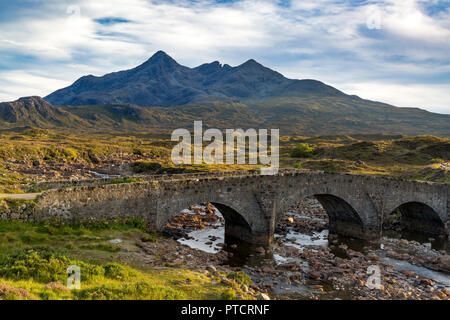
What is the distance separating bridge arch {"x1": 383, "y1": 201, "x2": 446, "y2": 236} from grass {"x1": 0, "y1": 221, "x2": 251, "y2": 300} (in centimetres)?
2854

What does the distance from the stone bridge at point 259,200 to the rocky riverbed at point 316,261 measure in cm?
200

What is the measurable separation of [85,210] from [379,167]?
66515mm

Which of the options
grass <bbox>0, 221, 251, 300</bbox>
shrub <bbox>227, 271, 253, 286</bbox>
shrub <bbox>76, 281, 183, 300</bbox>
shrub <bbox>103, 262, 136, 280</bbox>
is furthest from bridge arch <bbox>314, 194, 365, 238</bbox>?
shrub <bbox>76, 281, 183, 300</bbox>

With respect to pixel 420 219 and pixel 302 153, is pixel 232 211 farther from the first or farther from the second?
pixel 302 153

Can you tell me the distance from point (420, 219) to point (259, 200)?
22343 mm

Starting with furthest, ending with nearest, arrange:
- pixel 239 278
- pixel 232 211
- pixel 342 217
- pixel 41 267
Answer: pixel 342 217, pixel 232 211, pixel 239 278, pixel 41 267

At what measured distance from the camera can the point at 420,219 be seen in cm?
→ 3984

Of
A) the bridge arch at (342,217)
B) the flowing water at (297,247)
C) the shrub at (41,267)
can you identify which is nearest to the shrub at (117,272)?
the shrub at (41,267)

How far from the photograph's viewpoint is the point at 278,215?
30.2 metres

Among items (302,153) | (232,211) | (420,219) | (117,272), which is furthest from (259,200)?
(302,153)

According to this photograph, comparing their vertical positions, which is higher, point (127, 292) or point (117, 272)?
point (127, 292)
